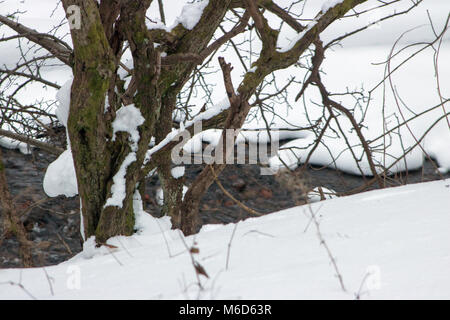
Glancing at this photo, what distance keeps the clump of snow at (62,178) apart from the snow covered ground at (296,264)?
45.8 inches

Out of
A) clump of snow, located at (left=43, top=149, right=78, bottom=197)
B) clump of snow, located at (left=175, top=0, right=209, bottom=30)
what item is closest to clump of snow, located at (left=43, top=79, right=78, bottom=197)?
clump of snow, located at (left=43, top=149, right=78, bottom=197)

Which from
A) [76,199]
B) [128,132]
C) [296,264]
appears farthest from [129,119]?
[76,199]

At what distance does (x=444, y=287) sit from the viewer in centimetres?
120

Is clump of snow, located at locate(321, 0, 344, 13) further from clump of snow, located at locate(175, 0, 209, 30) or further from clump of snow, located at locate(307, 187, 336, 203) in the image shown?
clump of snow, located at locate(307, 187, 336, 203)

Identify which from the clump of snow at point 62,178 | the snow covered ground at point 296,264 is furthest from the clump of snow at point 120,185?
the snow covered ground at point 296,264

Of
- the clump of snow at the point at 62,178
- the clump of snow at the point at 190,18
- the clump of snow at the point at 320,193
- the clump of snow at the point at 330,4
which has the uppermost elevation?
the clump of snow at the point at 330,4

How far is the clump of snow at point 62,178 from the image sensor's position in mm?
3023

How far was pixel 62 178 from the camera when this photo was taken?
120 inches

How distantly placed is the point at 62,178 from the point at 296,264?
1.97 meters

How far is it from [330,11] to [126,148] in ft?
4.61

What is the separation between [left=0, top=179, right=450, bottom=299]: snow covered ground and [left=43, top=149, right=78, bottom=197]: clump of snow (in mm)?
1164

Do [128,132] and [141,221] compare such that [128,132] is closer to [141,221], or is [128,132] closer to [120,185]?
[120,185]

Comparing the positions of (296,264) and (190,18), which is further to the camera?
(190,18)

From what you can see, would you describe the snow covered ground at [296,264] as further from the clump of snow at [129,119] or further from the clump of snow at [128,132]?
the clump of snow at [129,119]
